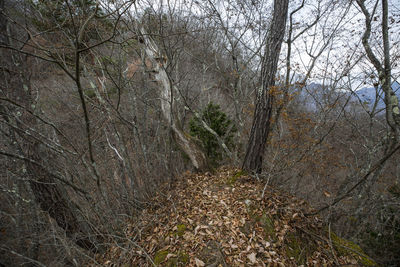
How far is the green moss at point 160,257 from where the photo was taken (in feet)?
7.95

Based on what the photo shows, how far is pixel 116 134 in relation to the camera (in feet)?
13.7

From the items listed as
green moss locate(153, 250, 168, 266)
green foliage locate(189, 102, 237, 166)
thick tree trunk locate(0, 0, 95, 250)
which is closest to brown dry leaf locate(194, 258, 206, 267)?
green moss locate(153, 250, 168, 266)

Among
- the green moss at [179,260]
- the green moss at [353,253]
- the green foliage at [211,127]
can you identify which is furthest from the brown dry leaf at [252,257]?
the green foliage at [211,127]

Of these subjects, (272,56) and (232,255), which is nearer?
(232,255)

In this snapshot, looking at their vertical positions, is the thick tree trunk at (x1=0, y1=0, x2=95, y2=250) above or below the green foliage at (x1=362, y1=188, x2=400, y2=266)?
above

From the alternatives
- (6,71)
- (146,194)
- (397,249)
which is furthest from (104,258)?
(397,249)

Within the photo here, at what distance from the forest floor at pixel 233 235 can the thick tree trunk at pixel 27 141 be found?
3.61 ft

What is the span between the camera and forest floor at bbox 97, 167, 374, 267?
7.76ft

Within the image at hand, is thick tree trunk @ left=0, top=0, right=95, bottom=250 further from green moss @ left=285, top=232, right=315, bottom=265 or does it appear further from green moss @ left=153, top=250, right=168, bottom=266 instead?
green moss @ left=285, top=232, right=315, bottom=265

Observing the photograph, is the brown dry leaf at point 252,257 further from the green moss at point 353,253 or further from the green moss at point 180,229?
the green moss at point 353,253

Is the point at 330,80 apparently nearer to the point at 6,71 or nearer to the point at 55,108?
the point at 6,71

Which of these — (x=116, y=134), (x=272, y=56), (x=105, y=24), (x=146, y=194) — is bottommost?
(x=146, y=194)

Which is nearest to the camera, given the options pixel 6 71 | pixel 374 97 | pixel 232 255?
pixel 232 255

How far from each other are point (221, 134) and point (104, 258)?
4.69 meters
